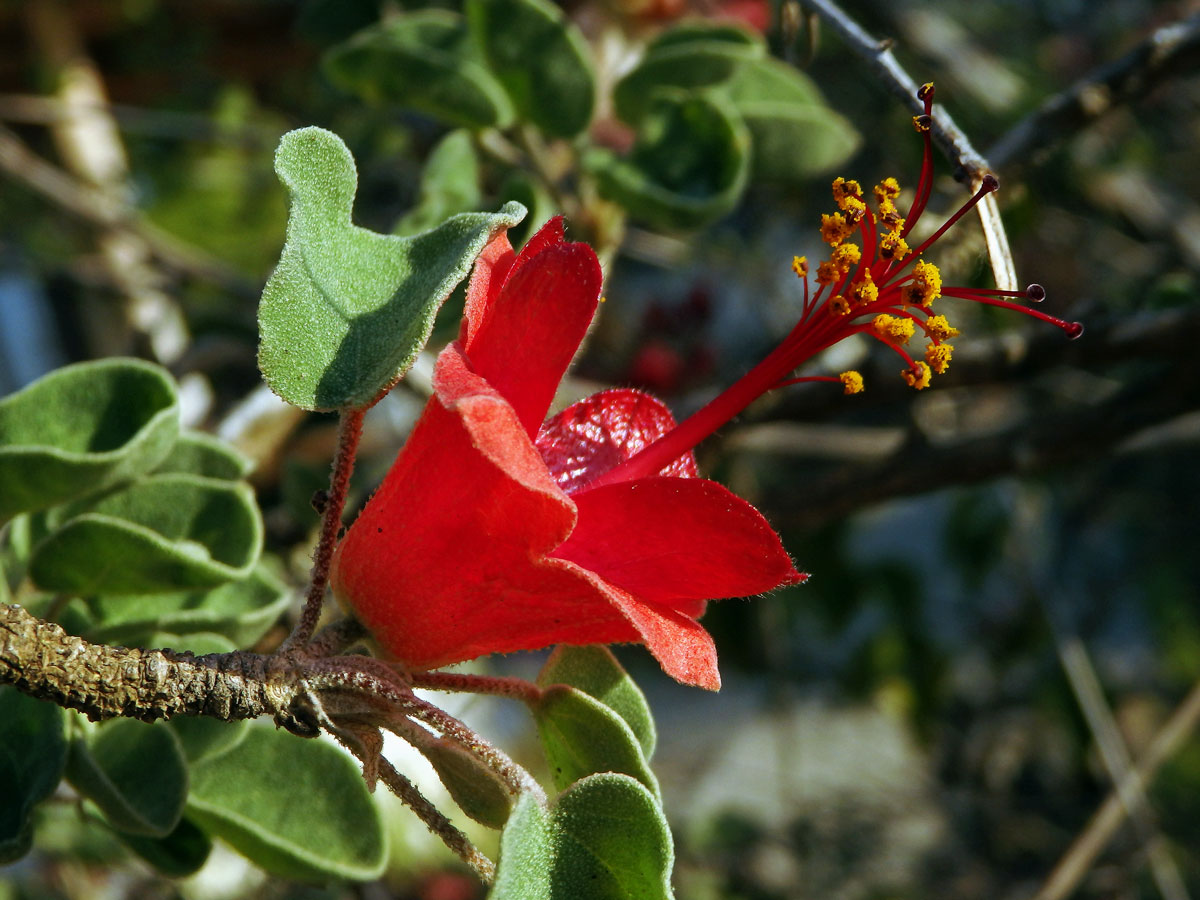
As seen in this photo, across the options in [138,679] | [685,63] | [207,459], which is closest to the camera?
[138,679]

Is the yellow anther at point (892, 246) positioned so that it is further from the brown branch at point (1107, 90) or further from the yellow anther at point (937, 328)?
the brown branch at point (1107, 90)

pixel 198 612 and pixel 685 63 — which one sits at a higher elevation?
pixel 685 63

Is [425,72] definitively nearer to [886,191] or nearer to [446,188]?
[446,188]

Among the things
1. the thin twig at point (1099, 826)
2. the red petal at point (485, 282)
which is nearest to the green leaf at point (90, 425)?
the red petal at point (485, 282)

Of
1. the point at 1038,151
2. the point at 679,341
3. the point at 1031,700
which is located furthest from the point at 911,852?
the point at 1038,151

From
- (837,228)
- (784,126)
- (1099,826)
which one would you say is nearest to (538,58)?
(784,126)

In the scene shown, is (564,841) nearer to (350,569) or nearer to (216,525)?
(350,569)
